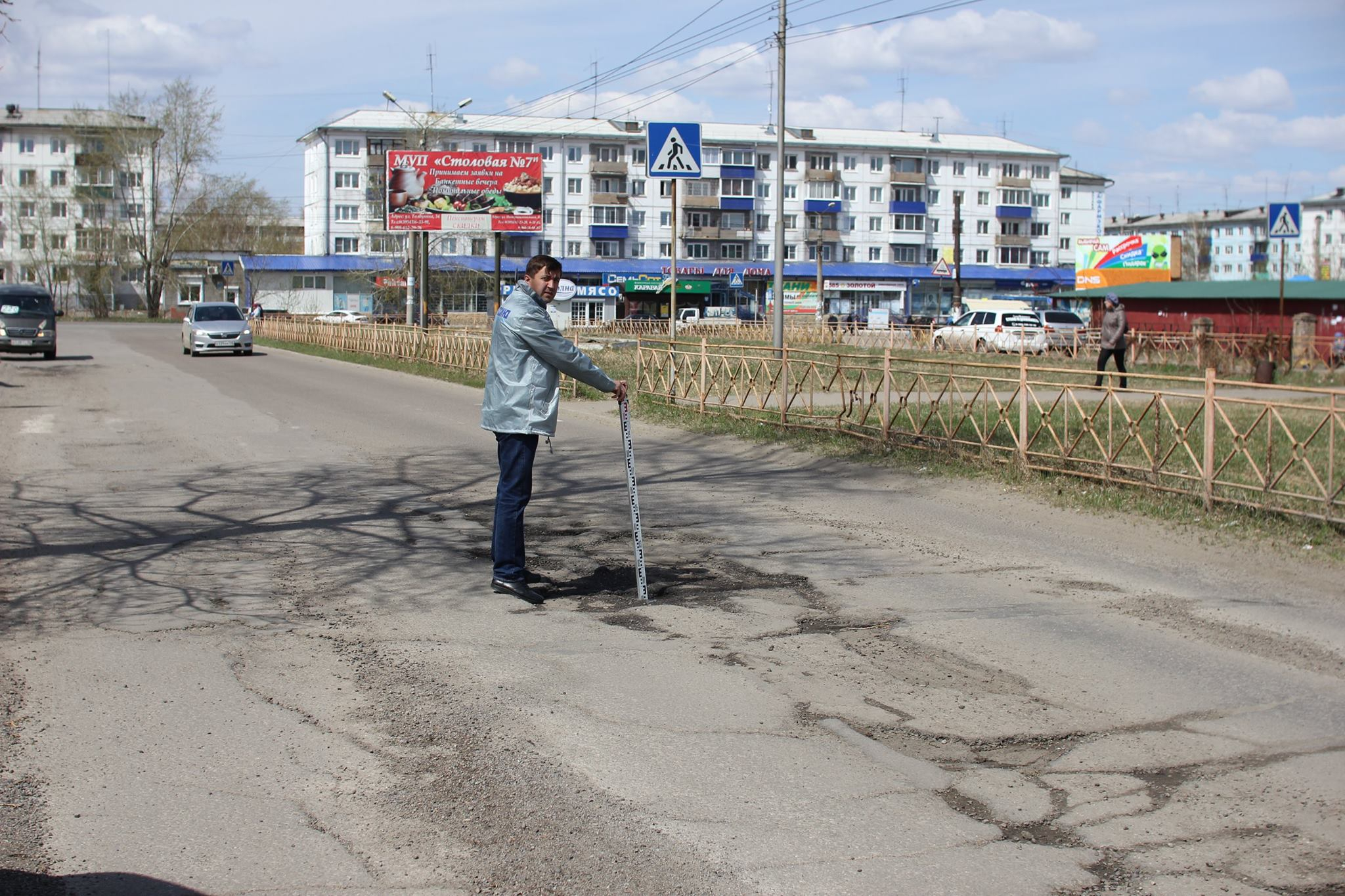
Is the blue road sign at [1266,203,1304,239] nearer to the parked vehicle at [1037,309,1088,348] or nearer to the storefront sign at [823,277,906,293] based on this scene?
the parked vehicle at [1037,309,1088,348]

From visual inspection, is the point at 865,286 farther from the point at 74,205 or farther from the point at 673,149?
the point at 673,149

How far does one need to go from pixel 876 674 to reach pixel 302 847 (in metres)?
2.65

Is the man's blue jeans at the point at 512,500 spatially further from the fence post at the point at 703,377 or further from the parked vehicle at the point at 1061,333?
the parked vehicle at the point at 1061,333

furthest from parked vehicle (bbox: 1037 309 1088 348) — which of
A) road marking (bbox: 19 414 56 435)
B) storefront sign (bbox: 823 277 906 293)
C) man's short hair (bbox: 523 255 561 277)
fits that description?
storefront sign (bbox: 823 277 906 293)

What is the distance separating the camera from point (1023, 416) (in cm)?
1136

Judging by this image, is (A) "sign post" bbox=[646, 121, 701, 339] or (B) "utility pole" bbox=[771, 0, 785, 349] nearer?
(A) "sign post" bbox=[646, 121, 701, 339]

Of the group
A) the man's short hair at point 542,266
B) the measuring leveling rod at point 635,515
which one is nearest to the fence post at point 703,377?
the measuring leveling rod at point 635,515

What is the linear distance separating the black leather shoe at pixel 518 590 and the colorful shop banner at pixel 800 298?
2072 inches

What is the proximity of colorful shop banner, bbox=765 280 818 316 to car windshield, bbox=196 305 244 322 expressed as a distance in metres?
30.1

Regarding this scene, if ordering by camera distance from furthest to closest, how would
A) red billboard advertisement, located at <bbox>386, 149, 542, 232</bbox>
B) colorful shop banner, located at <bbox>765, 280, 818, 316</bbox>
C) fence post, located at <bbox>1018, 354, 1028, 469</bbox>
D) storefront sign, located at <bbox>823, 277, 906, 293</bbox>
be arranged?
storefront sign, located at <bbox>823, 277, 906, 293</bbox>, colorful shop banner, located at <bbox>765, 280, 818, 316</bbox>, red billboard advertisement, located at <bbox>386, 149, 542, 232</bbox>, fence post, located at <bbox>1018, 354, 1028, 469</bbox>

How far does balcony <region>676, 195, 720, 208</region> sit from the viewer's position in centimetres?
9075

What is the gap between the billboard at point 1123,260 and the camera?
55.9m

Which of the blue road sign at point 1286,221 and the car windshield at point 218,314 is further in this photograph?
the car windshield at point 218,314

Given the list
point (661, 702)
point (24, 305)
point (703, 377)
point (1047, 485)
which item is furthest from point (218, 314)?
point (661, 702)
